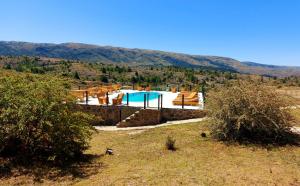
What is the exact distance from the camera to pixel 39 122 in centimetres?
1045

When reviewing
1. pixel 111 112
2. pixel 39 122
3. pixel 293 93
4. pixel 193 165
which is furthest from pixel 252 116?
pixel 293 93

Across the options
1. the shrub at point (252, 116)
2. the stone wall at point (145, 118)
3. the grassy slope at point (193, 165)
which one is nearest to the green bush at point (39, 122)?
the grassy slope at point (193, 165)

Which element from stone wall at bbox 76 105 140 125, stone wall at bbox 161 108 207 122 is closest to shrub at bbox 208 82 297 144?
stone wall at bbox 161 108 207 122

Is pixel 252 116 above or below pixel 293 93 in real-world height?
above

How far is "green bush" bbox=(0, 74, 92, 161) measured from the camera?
1023 cm

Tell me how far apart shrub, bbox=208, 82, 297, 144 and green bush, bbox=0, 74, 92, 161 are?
493cm

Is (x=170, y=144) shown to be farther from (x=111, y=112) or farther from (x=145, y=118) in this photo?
(x=111, y=112)

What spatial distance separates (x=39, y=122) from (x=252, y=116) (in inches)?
287

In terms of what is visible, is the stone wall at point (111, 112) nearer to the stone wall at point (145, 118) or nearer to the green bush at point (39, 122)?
the stone wall at point (145, 118)

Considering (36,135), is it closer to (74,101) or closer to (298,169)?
(74,101)

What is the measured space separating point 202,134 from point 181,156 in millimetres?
3006

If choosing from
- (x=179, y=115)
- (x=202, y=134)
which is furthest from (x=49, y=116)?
(x=179, y=115)

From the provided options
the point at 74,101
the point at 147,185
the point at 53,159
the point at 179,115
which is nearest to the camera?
the point at 147,185

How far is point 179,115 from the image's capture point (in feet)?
63.4
